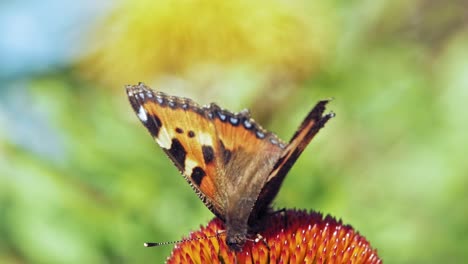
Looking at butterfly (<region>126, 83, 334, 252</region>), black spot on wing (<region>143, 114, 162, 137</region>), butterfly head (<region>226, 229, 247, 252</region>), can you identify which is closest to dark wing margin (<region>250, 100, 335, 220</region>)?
butterfly (<region>126, 83, 334, 252</region>)

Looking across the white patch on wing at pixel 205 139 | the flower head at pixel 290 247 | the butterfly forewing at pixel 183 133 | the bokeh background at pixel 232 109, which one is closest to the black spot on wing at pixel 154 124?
the butterfly forewing at pixel 183 133

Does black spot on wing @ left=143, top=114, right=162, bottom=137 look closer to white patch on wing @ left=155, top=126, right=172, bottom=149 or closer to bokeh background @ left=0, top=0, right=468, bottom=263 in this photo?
white patch on wing @ left=155, top=126, right=172, bottom=149

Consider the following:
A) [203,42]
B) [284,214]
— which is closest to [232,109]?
[203,42]

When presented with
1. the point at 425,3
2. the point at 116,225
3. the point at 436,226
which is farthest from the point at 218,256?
the point at 425,3

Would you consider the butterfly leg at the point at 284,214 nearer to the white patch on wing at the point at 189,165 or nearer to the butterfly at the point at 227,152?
the butterfly at the point at 227,152

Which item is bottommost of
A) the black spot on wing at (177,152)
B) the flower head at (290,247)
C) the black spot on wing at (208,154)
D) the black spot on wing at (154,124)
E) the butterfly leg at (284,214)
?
the flower head at (290,247)

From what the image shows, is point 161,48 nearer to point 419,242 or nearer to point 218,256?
point 419,242
